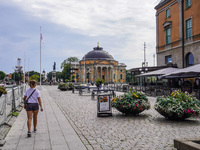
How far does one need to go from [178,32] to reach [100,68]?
92265mm

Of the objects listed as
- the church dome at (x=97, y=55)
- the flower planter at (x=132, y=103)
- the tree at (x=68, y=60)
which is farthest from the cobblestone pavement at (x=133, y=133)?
the church dome at (x=97, y=55)

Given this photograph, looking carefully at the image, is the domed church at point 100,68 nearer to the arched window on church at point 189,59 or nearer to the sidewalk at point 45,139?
the arched window on church at point 189,59

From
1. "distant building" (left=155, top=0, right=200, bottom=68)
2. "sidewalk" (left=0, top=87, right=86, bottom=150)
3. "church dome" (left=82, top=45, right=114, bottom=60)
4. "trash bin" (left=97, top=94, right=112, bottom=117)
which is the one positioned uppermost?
"church dome" (left=82, top=45, right=114, bottom=60)

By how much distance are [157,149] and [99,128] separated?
2.74m

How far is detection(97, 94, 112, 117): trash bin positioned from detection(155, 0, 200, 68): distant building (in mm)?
17517

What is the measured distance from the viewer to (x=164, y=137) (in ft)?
20.4

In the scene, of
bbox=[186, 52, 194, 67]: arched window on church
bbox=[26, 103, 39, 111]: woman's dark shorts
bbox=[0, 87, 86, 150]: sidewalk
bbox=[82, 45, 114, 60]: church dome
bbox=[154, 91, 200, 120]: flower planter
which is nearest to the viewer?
bbox=[0, 87, 86, 150]: sidewalk

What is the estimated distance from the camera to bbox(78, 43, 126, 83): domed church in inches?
4540

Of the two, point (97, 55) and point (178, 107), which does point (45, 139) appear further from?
point (97, 55)

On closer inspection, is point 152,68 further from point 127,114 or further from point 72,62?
point 72,62

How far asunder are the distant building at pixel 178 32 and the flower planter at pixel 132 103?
1677 cm

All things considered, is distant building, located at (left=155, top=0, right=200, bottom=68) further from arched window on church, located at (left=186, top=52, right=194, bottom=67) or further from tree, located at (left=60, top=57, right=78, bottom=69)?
tree, located at (left=60, top=57, right=78, bottom=69)

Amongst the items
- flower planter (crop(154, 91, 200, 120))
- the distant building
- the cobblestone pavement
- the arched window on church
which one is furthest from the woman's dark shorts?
the arched window on church

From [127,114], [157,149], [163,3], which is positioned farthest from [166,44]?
[157,149]
